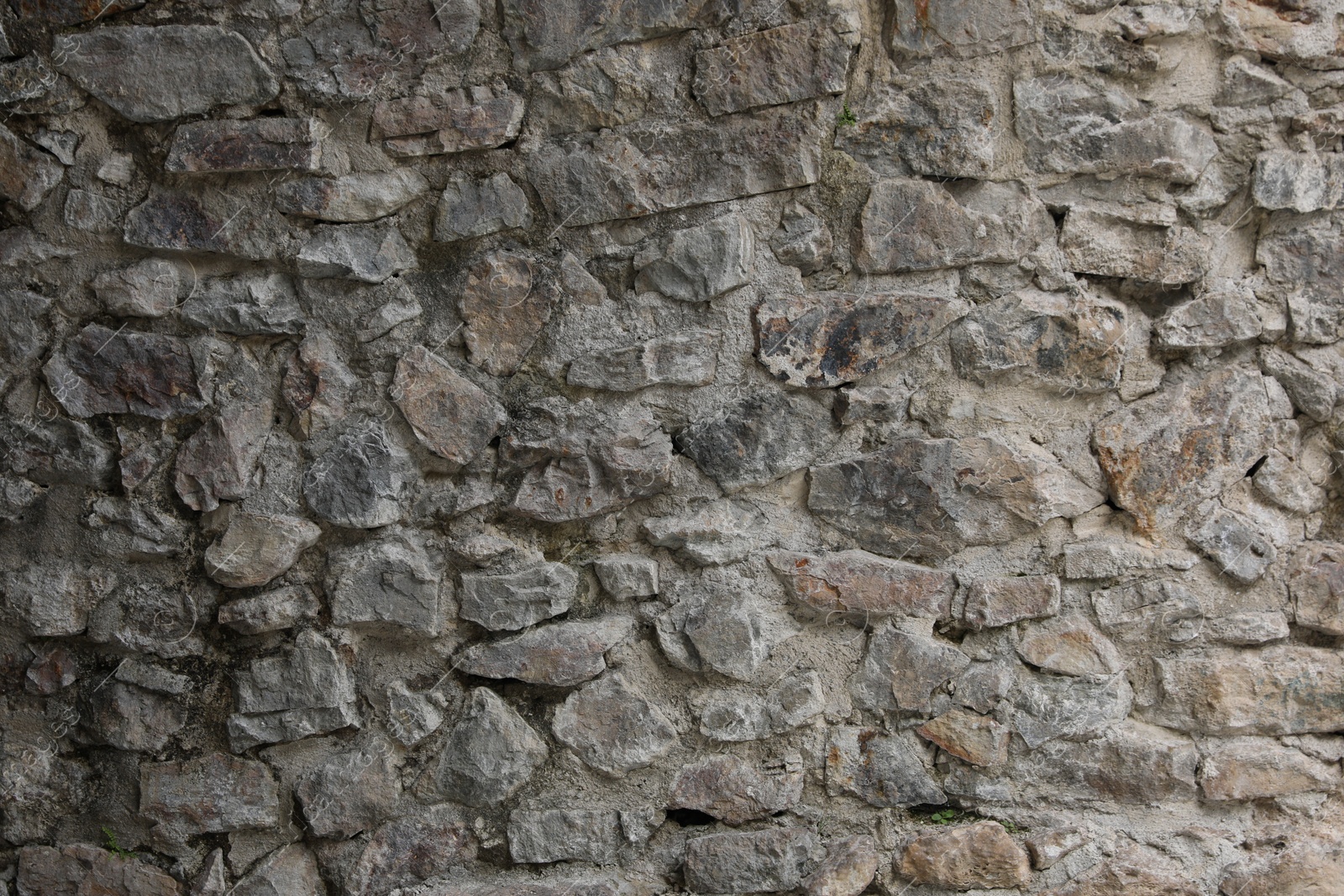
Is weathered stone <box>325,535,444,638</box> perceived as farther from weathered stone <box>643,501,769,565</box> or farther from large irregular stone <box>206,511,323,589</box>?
weathered stone <box>643,501,769,565</box>

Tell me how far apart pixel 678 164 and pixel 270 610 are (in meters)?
1.07

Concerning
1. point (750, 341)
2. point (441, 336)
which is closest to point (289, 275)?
point (441, 336)

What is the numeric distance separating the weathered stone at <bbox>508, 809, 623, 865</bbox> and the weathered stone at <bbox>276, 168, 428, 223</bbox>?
43.6 inches

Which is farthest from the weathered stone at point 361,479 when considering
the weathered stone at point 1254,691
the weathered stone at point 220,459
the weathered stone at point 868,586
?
the weathered stone at point 1254,691

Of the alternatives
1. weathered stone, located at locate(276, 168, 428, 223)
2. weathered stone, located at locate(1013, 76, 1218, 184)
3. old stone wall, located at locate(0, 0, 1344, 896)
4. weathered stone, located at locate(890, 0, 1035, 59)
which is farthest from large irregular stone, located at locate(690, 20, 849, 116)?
weathered stone, located at locate(276, 168, 428, 223)

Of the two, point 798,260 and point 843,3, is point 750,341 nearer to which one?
point 798,260

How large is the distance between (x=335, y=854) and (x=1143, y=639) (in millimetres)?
1490

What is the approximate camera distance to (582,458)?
178 cm

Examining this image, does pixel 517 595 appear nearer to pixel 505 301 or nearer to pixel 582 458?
pixel 582 458

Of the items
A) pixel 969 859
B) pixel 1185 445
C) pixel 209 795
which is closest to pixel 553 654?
pixel 209 795

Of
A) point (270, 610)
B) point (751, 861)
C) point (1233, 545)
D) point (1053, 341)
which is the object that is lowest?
point (751, 861)

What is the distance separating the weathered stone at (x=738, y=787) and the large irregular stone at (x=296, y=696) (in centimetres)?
61

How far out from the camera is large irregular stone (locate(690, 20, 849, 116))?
171cm

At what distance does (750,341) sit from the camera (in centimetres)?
179
